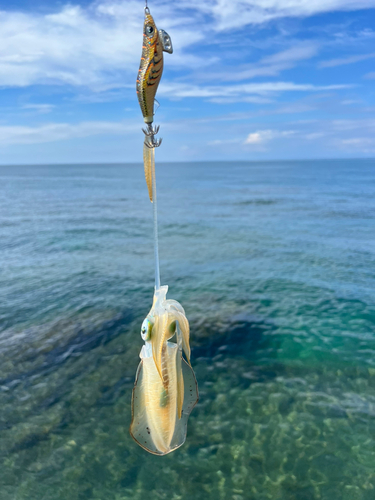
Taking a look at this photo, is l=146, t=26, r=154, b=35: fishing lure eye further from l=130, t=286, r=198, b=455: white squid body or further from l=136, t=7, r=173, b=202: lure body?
l=130, t=286, r=198, b=455: white squid body

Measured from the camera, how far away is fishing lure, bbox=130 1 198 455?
4.89 metres

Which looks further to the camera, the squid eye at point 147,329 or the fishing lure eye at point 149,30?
the squid eye at point 147,329

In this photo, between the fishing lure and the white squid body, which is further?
the white squid body

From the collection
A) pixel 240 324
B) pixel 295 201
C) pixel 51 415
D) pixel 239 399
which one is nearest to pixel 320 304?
pixel 240 324

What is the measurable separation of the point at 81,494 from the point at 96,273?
17.3m

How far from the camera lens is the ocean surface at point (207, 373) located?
10055 millimetres

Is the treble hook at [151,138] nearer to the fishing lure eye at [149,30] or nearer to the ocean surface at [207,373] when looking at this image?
the fishing lure eye at [149,30]

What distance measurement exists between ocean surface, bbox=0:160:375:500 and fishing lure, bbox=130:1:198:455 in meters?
4.41

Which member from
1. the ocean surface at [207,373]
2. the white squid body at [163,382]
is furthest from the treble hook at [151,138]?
the ocean surface at [207,373]

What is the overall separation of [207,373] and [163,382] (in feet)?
29.0

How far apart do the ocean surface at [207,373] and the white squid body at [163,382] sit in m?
→ 4.30

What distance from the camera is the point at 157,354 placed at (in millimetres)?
5582

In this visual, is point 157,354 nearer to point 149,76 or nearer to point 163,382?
point 163,382

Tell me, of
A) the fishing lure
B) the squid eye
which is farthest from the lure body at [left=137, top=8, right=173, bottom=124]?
the squid eye
